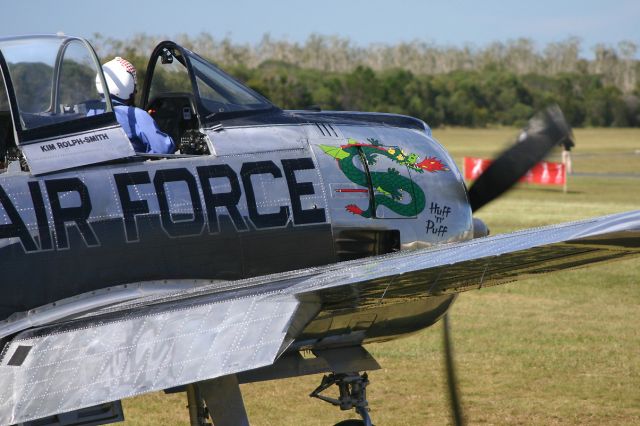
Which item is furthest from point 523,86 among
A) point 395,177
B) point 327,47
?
point 395,177

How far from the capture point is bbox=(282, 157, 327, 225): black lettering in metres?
6.43

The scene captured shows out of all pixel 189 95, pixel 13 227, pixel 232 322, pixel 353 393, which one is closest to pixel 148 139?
pixel 13 227

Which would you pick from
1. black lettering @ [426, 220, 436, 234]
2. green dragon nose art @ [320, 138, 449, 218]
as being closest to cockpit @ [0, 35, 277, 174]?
green dragon nose art @ [320, 138, 449, 218]

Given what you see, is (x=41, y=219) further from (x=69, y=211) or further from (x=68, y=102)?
(x=68, y=102)

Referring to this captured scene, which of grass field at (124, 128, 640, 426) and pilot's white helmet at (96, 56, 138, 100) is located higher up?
pilot's white helmet at (96, 56, 138, 100)

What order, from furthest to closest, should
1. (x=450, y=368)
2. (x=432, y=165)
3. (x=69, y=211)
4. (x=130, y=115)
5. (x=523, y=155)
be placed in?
(x=523, y=155), (x=450, y=368), (x=432, y=165), (x=130, y=115), (x=69, y=211)

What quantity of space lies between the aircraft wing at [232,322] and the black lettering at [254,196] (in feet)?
3.22

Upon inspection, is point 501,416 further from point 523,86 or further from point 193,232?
point 523,86

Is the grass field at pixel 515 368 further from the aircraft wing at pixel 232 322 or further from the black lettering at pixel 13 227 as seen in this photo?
the black lettering at pixel 13 227

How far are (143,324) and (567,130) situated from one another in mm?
3869

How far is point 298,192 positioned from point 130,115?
114cm

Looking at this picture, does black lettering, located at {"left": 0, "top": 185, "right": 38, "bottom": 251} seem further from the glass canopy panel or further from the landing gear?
the landing gear

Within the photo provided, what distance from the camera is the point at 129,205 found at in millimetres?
5867

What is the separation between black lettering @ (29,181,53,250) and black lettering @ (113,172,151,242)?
1.42 feet
